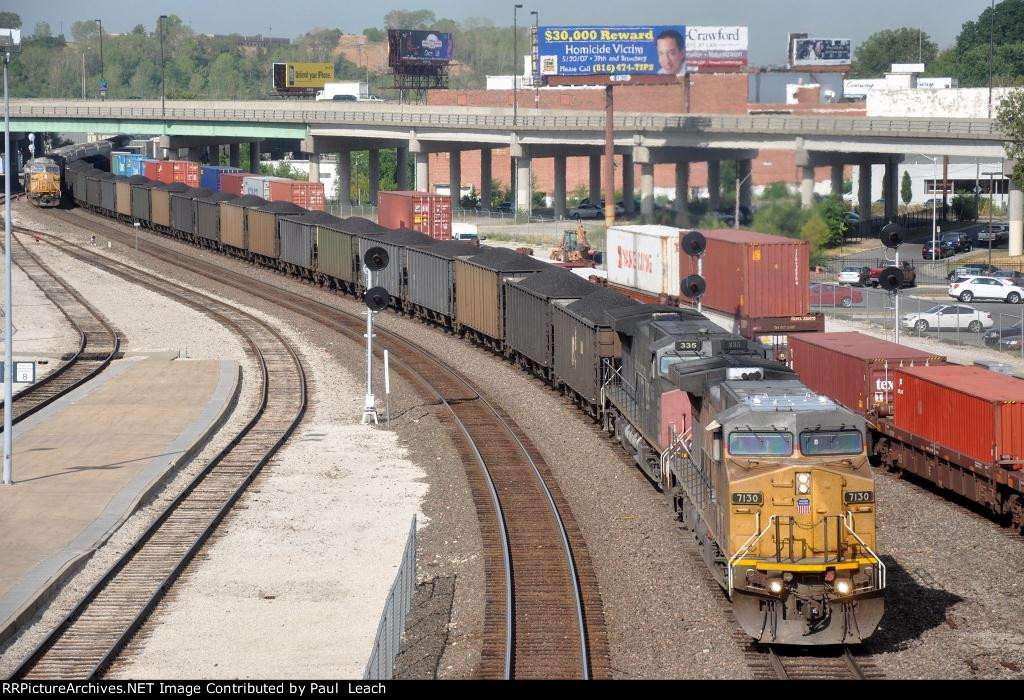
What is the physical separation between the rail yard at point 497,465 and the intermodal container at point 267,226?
30 centimetres

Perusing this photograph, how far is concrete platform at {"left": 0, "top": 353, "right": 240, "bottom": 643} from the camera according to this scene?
2305 centimetres

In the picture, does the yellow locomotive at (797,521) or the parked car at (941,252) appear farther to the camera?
the parked car at (941,252)

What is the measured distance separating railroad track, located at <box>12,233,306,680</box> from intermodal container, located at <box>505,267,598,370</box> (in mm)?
7250

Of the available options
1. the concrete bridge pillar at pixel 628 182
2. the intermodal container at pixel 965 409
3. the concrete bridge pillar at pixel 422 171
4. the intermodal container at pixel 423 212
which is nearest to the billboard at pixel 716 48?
the concrete bridge pillar at pixel 628 182

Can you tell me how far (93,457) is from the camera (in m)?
31.5

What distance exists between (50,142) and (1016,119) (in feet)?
470

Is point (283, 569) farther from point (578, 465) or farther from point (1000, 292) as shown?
point (1000, 292)

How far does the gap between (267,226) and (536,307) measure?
32.6 meters

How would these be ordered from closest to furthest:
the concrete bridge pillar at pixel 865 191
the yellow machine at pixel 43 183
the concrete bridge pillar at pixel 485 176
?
1. the yellow machine at pixel 43 183
2. the concrete bridge pillar at pixel 865 191
3. the concrete bridge pillar at pixel 485 176

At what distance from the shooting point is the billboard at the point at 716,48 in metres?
125

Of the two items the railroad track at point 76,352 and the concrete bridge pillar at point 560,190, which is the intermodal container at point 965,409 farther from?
the concrete bridge pillar at point 560,190

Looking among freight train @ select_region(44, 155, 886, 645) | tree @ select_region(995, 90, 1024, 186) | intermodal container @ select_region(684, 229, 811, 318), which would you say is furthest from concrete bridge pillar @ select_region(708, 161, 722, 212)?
intermodal container @ select_region(684, 229, 811, 318)

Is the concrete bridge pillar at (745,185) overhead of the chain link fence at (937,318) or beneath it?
overhead
